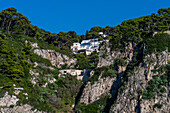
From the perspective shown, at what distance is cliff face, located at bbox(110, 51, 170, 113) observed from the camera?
1720 inches

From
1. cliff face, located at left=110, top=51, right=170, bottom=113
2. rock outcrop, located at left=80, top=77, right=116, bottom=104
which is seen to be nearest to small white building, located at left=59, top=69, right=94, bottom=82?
rock outcrop, located at left=80, top=77, right=116, bottom=104

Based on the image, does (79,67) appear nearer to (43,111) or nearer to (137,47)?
(137,47)

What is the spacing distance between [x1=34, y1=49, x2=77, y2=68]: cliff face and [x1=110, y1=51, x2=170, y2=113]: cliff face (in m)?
23.8

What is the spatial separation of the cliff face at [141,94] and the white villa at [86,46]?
37.4m

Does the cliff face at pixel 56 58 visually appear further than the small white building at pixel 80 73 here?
Yes

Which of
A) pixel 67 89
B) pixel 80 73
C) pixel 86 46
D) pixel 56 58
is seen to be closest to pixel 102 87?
pixel 67 89

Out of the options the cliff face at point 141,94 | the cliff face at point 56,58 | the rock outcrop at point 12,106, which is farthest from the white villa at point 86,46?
the rock outcrop at point 12,106

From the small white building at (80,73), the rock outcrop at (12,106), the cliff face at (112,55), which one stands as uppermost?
the cliff face at (112,55)

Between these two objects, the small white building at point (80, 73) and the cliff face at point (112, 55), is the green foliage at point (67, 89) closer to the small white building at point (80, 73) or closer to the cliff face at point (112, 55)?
the small white building at point (80, 73)

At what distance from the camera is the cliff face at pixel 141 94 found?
4369cm

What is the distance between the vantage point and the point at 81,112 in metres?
48.2

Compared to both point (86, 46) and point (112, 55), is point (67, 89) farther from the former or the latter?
point (86, 46)

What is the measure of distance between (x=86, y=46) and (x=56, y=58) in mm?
27949

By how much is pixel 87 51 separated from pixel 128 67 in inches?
1343
